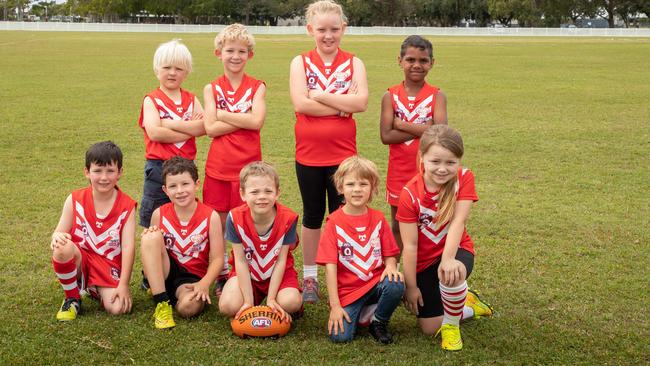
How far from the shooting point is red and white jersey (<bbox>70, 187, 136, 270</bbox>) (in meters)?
4.44

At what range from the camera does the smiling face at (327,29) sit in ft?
15.1

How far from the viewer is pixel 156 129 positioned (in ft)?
15.6

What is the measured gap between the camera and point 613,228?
6.23 m

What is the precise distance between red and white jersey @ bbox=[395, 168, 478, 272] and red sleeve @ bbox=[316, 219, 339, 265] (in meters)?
0.39

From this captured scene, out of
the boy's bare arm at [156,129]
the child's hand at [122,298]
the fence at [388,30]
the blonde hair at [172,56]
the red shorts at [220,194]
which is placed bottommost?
the child's hand at [122,298]

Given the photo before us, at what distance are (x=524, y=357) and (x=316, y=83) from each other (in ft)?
6.95

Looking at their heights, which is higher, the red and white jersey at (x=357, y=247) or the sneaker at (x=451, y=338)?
the red and white jersey at (x=357, y=247)

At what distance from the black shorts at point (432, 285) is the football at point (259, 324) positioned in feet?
2.63

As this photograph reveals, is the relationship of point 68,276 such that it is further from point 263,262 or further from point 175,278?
point 263,262

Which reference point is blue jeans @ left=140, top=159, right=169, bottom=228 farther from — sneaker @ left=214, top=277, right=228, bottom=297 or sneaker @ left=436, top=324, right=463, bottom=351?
sneaker @ left=436, top=324, right=463, bottom=351

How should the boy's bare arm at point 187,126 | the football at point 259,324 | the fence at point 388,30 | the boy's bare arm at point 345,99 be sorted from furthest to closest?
the fence at point 388,30
the boy's bare arm at point 187,126
the boy's bare arm at point 345,99
the football at point 259,324

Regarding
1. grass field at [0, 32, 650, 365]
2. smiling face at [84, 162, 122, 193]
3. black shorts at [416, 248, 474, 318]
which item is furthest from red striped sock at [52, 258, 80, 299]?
black shorts at [416, 248, 474, 318]

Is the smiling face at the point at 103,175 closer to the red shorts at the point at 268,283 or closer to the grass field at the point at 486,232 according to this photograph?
the grass field at the point at 486,232

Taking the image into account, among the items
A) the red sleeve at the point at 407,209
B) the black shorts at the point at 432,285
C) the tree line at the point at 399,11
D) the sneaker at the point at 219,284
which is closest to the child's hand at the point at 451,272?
the black shorts at the point at 432,285
